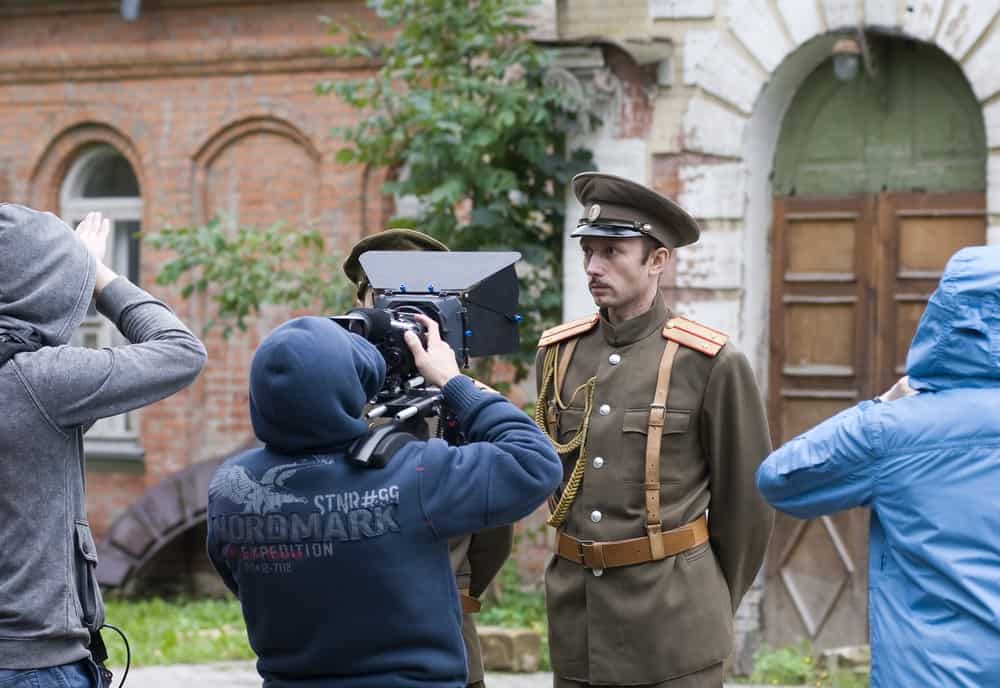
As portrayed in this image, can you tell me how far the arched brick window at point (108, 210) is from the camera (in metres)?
11.7

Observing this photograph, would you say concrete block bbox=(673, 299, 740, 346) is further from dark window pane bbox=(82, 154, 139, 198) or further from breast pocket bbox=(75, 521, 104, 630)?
dark window pane bbox=(82, 154, 139, 198)

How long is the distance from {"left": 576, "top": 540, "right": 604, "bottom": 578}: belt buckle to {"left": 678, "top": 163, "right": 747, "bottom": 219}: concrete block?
13.2 ft

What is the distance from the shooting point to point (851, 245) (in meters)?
8.15

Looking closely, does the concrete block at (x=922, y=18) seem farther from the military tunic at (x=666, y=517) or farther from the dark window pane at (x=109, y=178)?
the dark window pane at (x=109, y=178)

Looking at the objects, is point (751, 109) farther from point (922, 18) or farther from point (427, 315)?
point (427, 315)

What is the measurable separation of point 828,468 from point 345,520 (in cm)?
105

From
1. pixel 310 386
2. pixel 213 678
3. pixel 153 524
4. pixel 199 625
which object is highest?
pixel 310 386

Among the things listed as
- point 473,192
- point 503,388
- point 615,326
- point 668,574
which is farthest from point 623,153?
point 668,574

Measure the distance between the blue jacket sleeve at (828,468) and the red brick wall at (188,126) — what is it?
292 inches

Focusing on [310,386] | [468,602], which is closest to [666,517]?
[468,602]

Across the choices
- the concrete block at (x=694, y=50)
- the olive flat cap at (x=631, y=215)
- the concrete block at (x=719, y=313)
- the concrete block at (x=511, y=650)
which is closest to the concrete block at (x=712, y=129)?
the concrete block at (x=694, y=50)

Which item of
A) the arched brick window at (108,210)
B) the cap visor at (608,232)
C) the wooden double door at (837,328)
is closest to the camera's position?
the cap visor at (608,232)

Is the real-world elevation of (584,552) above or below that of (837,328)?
below

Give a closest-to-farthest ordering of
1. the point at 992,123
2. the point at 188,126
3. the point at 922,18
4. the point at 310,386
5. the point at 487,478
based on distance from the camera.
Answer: the point at 310,386
the point at 487,478
the point at 992,123
the point at 922,18
the point at 188,126
